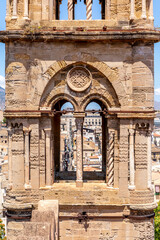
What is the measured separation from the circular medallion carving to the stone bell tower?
0.03m

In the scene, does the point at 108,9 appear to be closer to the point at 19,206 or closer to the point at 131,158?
the point at 131,158

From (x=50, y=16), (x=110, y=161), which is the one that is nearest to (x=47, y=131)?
(x=110, y=161)

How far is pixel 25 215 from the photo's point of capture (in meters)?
15.8

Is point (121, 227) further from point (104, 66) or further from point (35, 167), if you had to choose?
point (104, 66)

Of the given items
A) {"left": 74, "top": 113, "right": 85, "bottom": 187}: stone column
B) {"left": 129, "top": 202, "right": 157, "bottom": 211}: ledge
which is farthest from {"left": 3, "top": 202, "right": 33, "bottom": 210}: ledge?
{"left": 129, "top": 202, "right": 157, "bottom": 211}: ledge

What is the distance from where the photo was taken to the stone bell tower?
15609mm

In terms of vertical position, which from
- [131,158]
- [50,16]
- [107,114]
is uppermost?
[50,16]

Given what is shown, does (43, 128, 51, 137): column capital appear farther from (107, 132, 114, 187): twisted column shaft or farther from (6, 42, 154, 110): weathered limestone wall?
(107, 132, 114, 187): twisted column shaft

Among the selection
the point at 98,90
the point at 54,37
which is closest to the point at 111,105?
the point at 98,90

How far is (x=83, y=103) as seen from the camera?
1617cm

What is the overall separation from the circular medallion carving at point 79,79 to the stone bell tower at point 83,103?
35 millimetres

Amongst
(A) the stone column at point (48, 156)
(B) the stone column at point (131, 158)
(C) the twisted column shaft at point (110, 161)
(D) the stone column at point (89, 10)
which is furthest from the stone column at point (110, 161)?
Result: (D) the stone column at point (89, 10)

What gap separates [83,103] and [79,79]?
848 mm

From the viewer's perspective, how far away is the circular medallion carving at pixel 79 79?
16031mm
